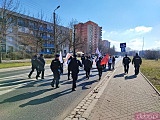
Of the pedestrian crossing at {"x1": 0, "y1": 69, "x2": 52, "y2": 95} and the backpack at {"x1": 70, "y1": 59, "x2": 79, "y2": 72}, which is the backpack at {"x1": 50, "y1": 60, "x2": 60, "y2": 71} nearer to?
the backpack at {"x1": 70, "y1": 59, "x2": 79, "y2": 72}

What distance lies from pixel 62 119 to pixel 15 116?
1.33 metres

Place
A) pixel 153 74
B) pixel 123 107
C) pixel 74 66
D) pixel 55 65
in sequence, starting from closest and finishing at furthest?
1. pixel 123 107
2. pixel 74 66
3. pixel 55 65
4. pixel 153 74

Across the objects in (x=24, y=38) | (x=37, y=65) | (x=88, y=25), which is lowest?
(x=37, y=65)

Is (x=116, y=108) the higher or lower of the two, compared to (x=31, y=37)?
lower

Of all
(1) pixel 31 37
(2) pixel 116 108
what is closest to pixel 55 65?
(2) pixel 116 108

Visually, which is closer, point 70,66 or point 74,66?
point 74,66

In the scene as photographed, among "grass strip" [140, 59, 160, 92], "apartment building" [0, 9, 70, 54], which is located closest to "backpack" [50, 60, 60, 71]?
"grass strip" [140, 59, 160, 92]

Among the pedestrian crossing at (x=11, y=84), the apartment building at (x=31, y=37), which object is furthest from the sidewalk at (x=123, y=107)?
the apartment building at (x=31, y=37)

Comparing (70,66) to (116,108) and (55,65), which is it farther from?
(116,108)

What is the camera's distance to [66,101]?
267 inches

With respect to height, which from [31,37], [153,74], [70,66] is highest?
[31,37]

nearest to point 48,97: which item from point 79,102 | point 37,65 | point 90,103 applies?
point 79,102

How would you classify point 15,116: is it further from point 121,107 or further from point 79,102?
point 121,107

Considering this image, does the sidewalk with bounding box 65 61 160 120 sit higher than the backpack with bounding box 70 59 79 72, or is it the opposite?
the backpack with bounding box 70 59 79 72
